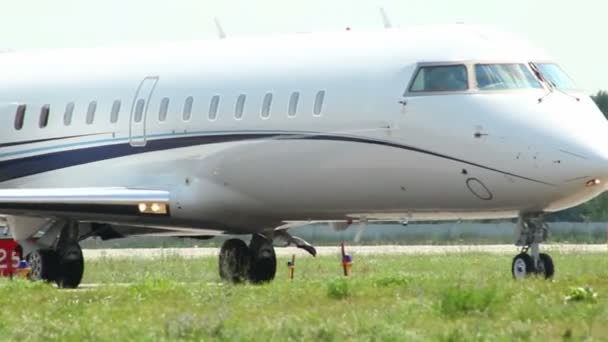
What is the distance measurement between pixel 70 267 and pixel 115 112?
2.72m

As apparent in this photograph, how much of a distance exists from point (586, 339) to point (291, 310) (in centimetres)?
480

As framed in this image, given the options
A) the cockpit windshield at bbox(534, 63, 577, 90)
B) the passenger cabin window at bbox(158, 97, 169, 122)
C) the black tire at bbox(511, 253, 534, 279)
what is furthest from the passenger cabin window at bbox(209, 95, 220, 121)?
the black tire at bbox(511, 253, 534, 279)

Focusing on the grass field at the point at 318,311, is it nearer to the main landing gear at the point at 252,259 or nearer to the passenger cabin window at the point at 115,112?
the passenger cabin window at the point at 115,112

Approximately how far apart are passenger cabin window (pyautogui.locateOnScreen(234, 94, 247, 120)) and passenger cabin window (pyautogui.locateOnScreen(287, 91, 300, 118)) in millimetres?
1031

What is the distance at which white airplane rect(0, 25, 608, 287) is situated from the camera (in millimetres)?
26312

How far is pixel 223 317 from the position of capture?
66.0 ft

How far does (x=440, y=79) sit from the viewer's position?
2708 centimetres

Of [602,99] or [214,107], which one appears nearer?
[214,107]

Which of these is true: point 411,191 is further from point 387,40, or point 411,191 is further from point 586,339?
point 586,339

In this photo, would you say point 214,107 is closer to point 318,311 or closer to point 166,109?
point 166,109

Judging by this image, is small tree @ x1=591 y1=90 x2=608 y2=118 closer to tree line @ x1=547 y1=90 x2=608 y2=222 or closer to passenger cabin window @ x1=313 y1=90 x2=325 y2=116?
tree line @ x1=547 y1=90 x2=608 y2=222

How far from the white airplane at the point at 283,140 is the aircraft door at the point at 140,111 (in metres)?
0.03

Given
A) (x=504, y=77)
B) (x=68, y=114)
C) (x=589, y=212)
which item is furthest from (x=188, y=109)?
(x=589, y=212)

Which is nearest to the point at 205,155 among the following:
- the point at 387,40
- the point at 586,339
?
the point at 387,40
